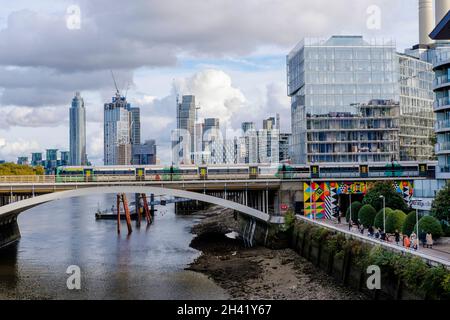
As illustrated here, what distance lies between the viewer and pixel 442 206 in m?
46.6

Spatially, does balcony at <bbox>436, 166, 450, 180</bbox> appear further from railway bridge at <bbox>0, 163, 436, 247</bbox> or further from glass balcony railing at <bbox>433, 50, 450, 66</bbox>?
glass balcony railing at <bbox>433, 50, 450, 66</bbox>

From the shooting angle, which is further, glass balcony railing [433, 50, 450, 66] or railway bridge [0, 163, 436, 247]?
railway bridge [0, 163, 436, 247]

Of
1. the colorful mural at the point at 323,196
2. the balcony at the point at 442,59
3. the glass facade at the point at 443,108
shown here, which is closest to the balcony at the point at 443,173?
the glass facade at the point at 443,108

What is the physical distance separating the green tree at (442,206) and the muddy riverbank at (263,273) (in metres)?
9.96

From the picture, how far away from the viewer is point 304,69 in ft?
351

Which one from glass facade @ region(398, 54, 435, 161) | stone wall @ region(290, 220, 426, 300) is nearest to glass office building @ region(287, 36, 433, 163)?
glass facade @ region(398, 54, 435, 161)

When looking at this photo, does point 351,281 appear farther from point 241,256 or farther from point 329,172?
point 329,172

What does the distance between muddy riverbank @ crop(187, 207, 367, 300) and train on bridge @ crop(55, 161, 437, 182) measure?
8.09 metres

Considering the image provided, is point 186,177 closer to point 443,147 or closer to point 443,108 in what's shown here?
point 443,147

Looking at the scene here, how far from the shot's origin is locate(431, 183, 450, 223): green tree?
1818 inches

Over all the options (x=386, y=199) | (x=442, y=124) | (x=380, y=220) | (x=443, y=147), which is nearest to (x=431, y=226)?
(x=380, y=220)

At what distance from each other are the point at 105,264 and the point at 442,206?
1167 inches

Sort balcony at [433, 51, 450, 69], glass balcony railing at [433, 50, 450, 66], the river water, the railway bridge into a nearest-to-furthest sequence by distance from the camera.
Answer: the river water
balcony at [433, 51, 450, 69]
glass balcony railing at [433, 50, 450, 66]
the railway bridge

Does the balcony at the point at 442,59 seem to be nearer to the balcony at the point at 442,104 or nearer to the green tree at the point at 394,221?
the balcony at the point at 442,104
